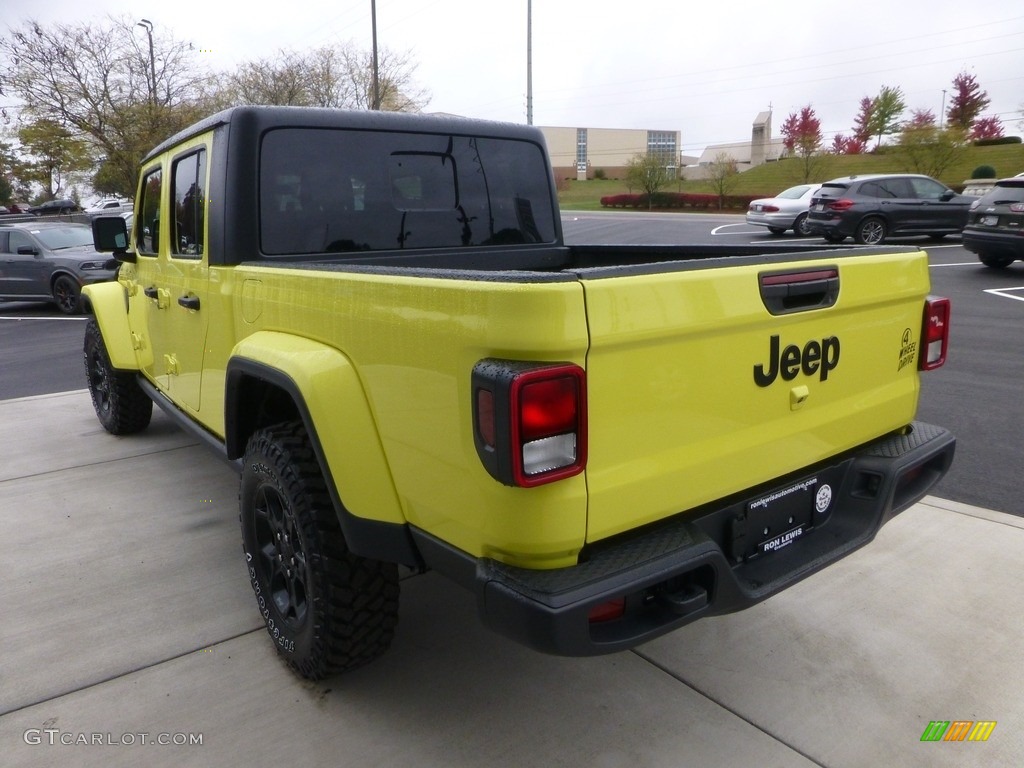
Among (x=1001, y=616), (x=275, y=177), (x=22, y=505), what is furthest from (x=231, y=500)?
(x=1001, y=616)

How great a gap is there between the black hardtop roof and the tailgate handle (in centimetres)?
197

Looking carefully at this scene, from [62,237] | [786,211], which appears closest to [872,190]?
[786,211]

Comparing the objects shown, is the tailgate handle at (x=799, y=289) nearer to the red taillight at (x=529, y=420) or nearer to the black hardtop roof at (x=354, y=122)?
the red taillight at (x=529, y=420)

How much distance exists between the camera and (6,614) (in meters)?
3.40

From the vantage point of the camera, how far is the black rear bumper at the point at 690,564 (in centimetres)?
194

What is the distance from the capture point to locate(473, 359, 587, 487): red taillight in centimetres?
184

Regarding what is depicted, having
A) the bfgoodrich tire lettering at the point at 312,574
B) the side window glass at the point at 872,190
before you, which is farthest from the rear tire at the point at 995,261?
the bfgoodrich tire lettering at the point at 312,574

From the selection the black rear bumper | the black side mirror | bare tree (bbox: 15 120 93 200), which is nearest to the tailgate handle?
the black rear bumper

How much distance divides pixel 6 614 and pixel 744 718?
298 centimetres

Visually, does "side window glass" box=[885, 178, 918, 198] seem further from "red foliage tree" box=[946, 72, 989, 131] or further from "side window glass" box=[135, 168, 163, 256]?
"red foliage tree" box=[946, 72, 989, 131]

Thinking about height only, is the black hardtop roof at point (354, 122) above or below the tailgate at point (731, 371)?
above

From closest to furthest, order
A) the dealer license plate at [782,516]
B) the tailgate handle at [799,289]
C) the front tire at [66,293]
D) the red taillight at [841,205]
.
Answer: the tailgate handle at [799,289]
the dealer license plate at [782,516]
the front tire at [66,293]
the red taillight at [841,205]

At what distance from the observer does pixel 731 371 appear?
2.24 meters

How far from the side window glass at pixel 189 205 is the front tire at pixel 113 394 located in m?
1.78
